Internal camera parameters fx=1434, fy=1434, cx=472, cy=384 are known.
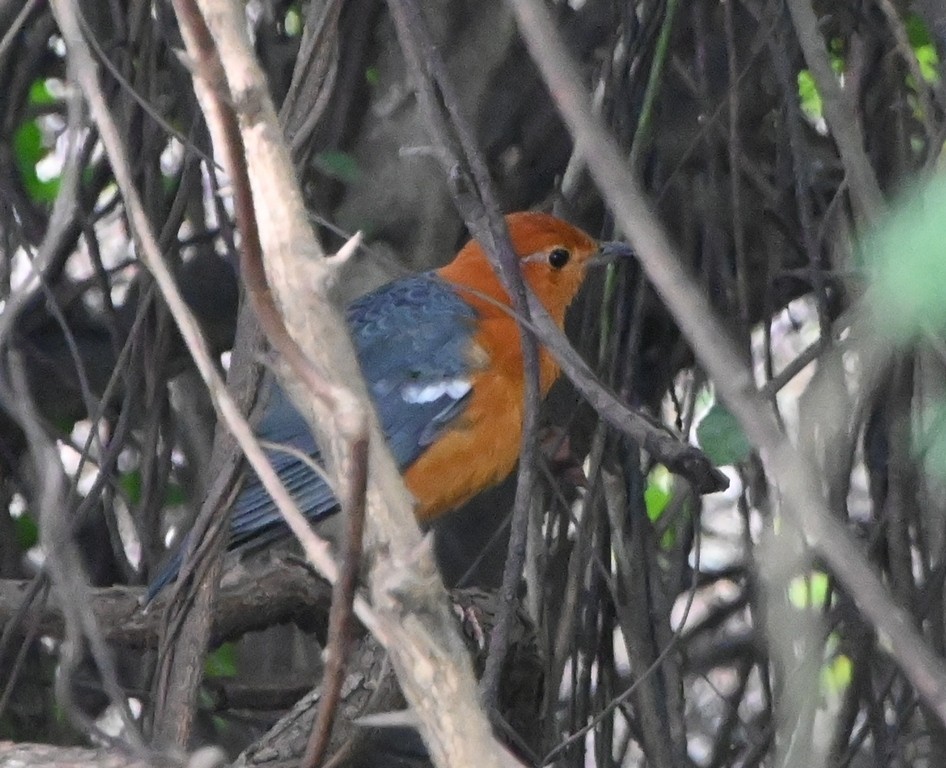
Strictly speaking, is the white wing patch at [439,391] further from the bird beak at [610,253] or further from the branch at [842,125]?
the branch at [842,125]

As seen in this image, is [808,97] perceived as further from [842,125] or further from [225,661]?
[225,661]

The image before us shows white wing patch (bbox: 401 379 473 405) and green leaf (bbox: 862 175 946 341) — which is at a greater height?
green leaf (bbox: 862 175 946 341)

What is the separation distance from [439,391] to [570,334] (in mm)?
712

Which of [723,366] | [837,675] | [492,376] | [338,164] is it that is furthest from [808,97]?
[723,366]

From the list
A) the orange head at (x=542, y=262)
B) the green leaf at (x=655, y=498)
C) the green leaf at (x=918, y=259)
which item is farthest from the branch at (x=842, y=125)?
the green leaf at (x=655, y=498)

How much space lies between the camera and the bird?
3.98 m

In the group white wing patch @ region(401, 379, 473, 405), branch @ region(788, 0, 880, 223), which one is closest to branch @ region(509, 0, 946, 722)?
branch @ region(788, 0, 880, 223)

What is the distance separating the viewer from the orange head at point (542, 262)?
13.5 feet

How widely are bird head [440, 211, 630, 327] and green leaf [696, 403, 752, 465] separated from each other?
1.23m

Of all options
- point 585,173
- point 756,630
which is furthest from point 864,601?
point 585,173

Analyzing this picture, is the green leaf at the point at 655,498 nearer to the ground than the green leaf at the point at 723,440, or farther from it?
nearer to the ground

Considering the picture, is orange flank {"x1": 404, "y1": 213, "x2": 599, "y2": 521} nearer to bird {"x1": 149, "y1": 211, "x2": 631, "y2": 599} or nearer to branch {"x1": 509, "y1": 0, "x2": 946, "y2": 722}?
bird {"x1": 149, "y1": 211, "x2": 631, "y2": 599}

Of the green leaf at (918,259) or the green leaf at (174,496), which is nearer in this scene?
the green leaf at (918,259)

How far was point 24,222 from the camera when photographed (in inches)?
162
